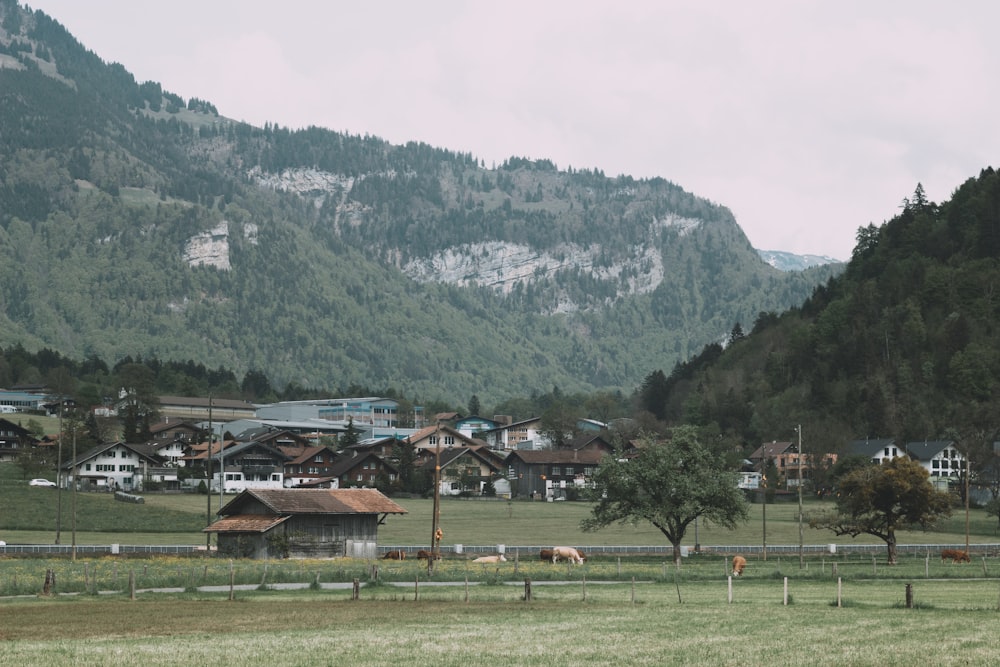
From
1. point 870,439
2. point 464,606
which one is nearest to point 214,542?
point 464,606

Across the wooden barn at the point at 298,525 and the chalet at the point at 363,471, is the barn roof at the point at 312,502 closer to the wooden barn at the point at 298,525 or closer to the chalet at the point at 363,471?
the wooden barn at the point at 298,525

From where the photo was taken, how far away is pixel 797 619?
41812 millimetres

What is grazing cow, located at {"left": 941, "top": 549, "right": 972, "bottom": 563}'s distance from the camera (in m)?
78.6

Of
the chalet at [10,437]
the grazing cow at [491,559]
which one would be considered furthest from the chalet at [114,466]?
the grazing cow at [491,559]

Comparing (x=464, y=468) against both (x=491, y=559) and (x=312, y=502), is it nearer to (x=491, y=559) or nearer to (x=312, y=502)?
(x=312, y=502)

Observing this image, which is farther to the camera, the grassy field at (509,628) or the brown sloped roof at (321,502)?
the brown sloped roof at (321,502)

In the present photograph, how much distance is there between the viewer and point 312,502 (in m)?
87.6

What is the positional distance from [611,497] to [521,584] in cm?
2768

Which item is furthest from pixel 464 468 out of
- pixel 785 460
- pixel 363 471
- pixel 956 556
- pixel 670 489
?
pixel 956 556

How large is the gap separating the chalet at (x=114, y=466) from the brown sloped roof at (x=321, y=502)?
231 ft

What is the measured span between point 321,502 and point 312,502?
76 cm

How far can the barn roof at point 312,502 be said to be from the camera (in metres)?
85.9

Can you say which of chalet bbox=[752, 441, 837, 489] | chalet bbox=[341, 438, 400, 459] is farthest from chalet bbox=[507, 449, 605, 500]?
chalet bbox=[752, 441, 837, 489]

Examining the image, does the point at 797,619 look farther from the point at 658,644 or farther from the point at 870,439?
the point at 870,439
